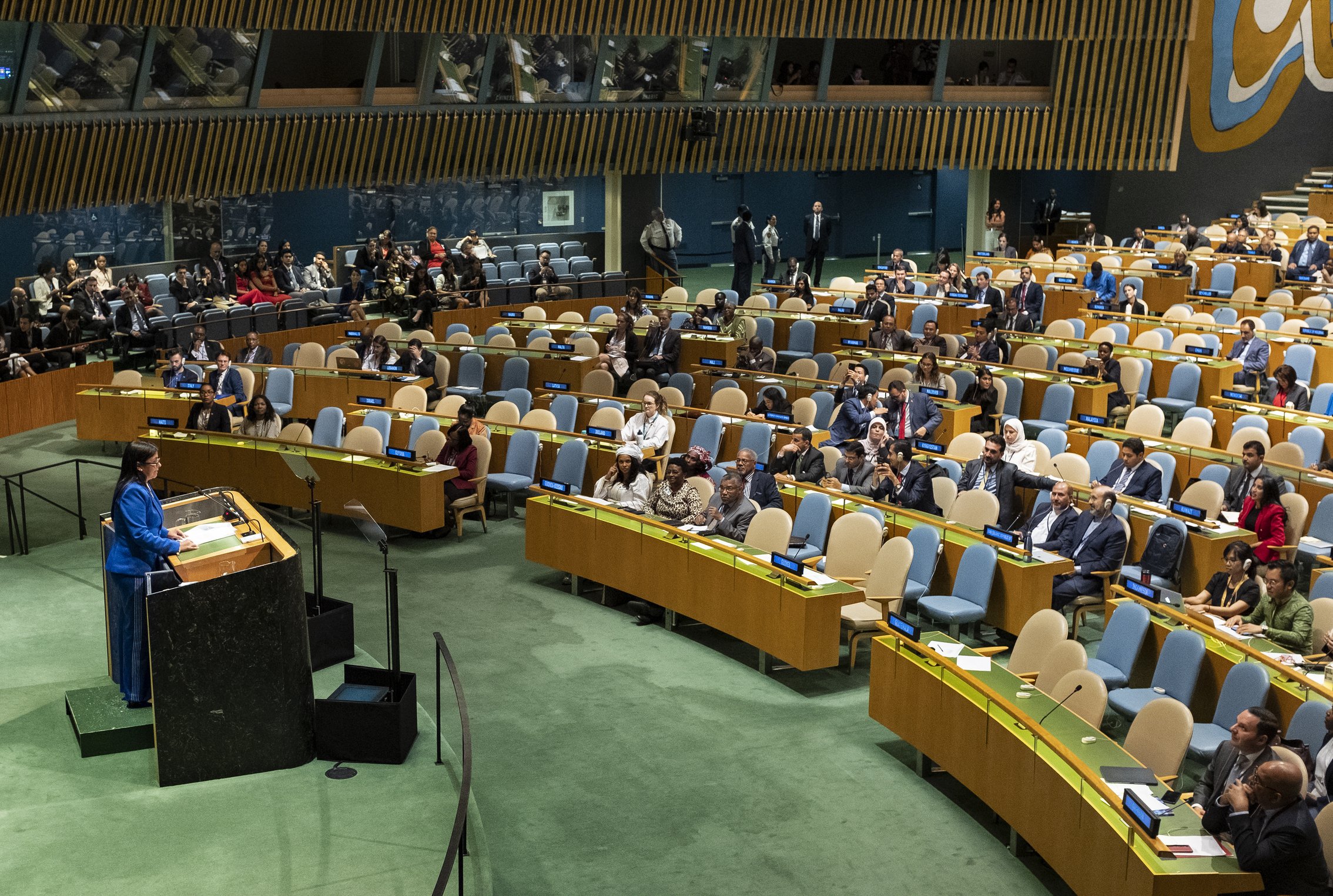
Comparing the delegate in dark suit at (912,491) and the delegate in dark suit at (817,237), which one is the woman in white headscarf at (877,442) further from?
the delegate in dark suit at (817,237)

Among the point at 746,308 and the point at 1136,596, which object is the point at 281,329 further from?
the point at 1136,596

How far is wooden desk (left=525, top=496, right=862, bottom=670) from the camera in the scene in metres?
7.84

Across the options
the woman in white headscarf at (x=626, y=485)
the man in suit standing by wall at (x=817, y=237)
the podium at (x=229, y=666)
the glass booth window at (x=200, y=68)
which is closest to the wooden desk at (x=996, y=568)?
the woman in white headscarf at (x=626, y=485)

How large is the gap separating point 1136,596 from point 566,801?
3.22 m

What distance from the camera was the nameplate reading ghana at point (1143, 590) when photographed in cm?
723

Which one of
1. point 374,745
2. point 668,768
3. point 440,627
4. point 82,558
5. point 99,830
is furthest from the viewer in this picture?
point 82,558

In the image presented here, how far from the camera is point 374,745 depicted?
6570 mm

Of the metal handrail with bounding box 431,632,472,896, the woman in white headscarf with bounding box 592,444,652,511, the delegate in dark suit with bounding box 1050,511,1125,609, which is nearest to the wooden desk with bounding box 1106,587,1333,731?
the delegate in dark suit with bounding box 1050,511,1125,609

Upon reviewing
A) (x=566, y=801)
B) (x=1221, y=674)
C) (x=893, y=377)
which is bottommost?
(x=566, y=801)

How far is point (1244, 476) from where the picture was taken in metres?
9.30

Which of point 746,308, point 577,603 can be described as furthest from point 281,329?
point 577,603

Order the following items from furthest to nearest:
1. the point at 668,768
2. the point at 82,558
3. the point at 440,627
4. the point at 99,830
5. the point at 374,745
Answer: the point at 82,558 → the point at 440,627 → the point at 668,768 → the point at 374,745 → the point at 99,830

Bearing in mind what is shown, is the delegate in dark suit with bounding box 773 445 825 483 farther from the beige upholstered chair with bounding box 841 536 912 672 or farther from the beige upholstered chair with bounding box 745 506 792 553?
the beige upholstered chair with bounding box 841 536 912 672

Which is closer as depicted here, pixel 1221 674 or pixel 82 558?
pixel 1221 674
